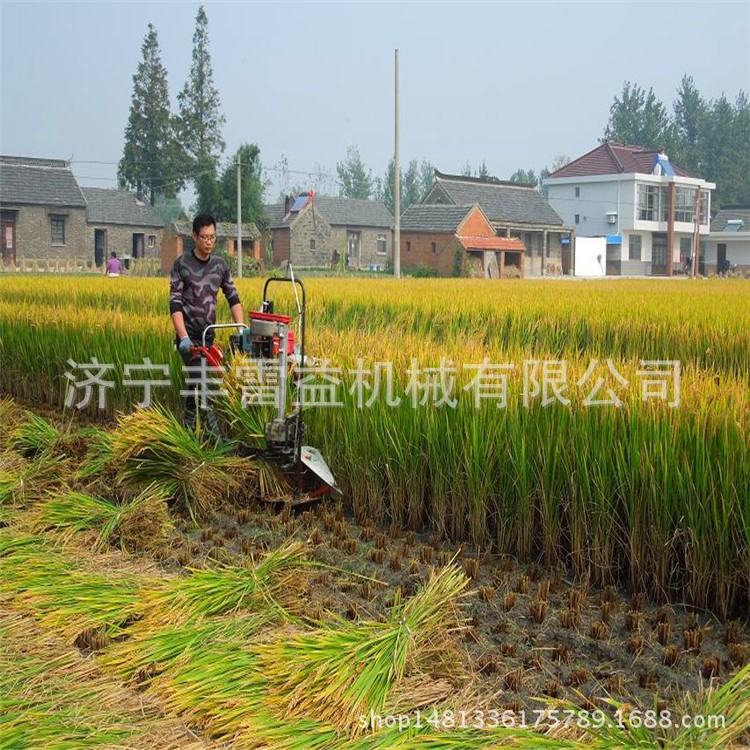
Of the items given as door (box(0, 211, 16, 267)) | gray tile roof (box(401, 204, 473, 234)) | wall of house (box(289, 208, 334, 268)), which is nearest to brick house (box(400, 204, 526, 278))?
gray tile roof (box(401, 204, 473, 234))

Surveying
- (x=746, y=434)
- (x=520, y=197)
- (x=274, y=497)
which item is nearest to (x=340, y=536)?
(x=274, y=497)

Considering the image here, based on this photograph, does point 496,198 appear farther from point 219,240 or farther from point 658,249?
point 219,240

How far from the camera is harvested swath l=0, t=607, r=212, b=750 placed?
8.66ft

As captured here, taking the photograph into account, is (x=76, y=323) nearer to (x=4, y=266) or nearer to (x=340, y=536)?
(x=340, y=536)

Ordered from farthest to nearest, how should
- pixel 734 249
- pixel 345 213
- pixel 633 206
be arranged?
pixel 734 249, pixel 633 206, pixel 345 213

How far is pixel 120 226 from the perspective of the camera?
152ft

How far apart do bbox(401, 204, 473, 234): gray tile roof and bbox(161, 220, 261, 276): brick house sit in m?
7.75

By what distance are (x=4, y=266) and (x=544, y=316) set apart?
3519 cm

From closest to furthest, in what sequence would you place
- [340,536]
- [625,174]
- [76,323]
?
1. [340,536]
2. [76,323]
3. [625,174]

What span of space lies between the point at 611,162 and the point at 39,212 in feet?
109

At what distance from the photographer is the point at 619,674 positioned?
9.93ft

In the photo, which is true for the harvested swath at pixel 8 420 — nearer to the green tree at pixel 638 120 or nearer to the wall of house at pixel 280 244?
the wall of house at pixel 280 244

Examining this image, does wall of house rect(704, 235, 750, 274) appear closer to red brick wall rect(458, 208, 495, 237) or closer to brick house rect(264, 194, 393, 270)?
red brick wall rect(458, 208, 495, 237)

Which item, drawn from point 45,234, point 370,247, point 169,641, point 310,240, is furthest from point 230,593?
point 370,247
